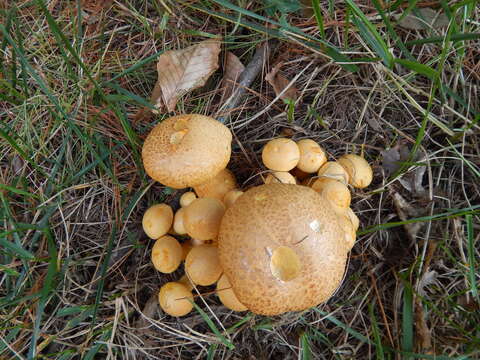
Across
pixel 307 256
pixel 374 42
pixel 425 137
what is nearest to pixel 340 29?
pixel 374 42

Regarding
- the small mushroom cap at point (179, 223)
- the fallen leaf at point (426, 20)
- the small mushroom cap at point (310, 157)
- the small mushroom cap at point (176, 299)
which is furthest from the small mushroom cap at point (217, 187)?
the fallen leaf at point (426, 20)

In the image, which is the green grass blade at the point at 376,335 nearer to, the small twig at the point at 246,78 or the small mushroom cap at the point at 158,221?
the small mushroom cap at the point at 158,221

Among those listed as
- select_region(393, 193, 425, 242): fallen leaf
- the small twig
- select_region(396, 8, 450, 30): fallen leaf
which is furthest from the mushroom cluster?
select_region(396, 8, 450, 30): fallen leaf

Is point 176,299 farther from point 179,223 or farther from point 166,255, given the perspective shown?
point 179,223

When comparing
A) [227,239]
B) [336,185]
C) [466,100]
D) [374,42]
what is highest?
[374,42]

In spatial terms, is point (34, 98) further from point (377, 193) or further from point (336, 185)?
point (377, 193)

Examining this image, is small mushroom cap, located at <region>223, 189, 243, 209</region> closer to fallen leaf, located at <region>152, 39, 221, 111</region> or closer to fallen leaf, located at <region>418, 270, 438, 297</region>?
fallen leaf, located at <region>152, 39, 221, 111</region>
